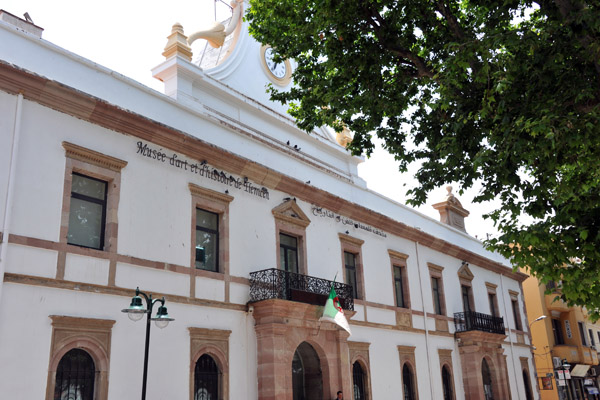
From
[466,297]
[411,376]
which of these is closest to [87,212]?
[411,376]

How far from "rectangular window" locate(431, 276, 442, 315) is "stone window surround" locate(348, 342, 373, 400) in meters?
5.95

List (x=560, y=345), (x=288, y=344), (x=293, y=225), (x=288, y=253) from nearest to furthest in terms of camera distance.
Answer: (x=288, y=344) < (x=288, y=253) < (x=293, y=225) < (x=560, y=345)

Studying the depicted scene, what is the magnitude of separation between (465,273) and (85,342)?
1939 cm

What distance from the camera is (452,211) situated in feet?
97.7

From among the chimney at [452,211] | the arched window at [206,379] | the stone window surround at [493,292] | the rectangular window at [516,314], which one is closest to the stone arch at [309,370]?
the arched window at [206,379]

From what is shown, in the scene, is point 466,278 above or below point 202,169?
below

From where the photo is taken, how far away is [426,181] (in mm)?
12477

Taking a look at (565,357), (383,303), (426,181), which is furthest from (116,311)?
(565,357)

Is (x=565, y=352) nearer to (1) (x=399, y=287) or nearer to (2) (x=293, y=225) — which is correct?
(1) (x=399, y=287)

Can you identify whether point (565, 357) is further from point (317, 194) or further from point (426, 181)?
point (426, 181)

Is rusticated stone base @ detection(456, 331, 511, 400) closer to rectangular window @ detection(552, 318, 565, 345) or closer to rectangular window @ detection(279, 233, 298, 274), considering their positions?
rectangular window @ detection(279, 233, 298, 274)

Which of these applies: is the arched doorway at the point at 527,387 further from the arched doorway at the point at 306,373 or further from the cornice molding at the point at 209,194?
the cornice molding at the point at 209,194

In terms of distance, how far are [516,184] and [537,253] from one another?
1.42m

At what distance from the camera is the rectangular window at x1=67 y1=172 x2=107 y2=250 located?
1213 centimetres
